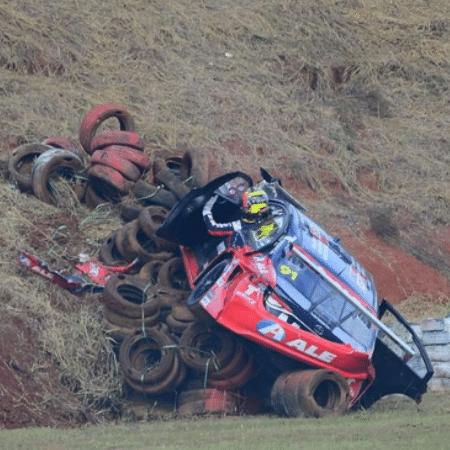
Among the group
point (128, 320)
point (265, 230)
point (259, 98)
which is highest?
point (265, 230)

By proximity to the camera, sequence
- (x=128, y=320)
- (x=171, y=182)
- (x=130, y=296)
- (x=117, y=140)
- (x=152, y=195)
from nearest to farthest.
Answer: (x=128, y=320) → (x=130, y=296) → (x=171, y=182) → (x=152, y=195) → (x=117, y=140)

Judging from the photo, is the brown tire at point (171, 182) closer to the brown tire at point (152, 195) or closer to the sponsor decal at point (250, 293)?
the brown tire at point (152, 195)

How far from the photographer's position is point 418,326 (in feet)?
48.9

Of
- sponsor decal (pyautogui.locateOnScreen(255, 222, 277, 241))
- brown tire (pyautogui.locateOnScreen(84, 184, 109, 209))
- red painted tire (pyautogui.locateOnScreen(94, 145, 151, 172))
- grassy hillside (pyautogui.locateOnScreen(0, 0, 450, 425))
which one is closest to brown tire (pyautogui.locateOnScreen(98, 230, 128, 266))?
grassy hillside (pyautogui.locateOnScreen(0, 0, 450, 425))

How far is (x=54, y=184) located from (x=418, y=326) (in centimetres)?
639

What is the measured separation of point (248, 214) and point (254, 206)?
116 millimetres

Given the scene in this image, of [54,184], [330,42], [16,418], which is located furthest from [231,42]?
[16,418]

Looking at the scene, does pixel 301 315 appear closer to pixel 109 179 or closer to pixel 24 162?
pixel 109 179

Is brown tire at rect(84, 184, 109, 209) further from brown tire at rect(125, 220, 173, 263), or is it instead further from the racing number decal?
the racing number decal

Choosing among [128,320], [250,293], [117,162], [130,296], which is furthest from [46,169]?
[250,293]

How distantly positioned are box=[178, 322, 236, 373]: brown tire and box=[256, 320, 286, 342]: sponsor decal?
0.62 metres

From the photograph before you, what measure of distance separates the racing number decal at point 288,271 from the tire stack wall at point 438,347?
2273 mm

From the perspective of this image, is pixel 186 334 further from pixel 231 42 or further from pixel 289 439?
pixel 231 42

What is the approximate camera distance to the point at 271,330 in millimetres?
12867
